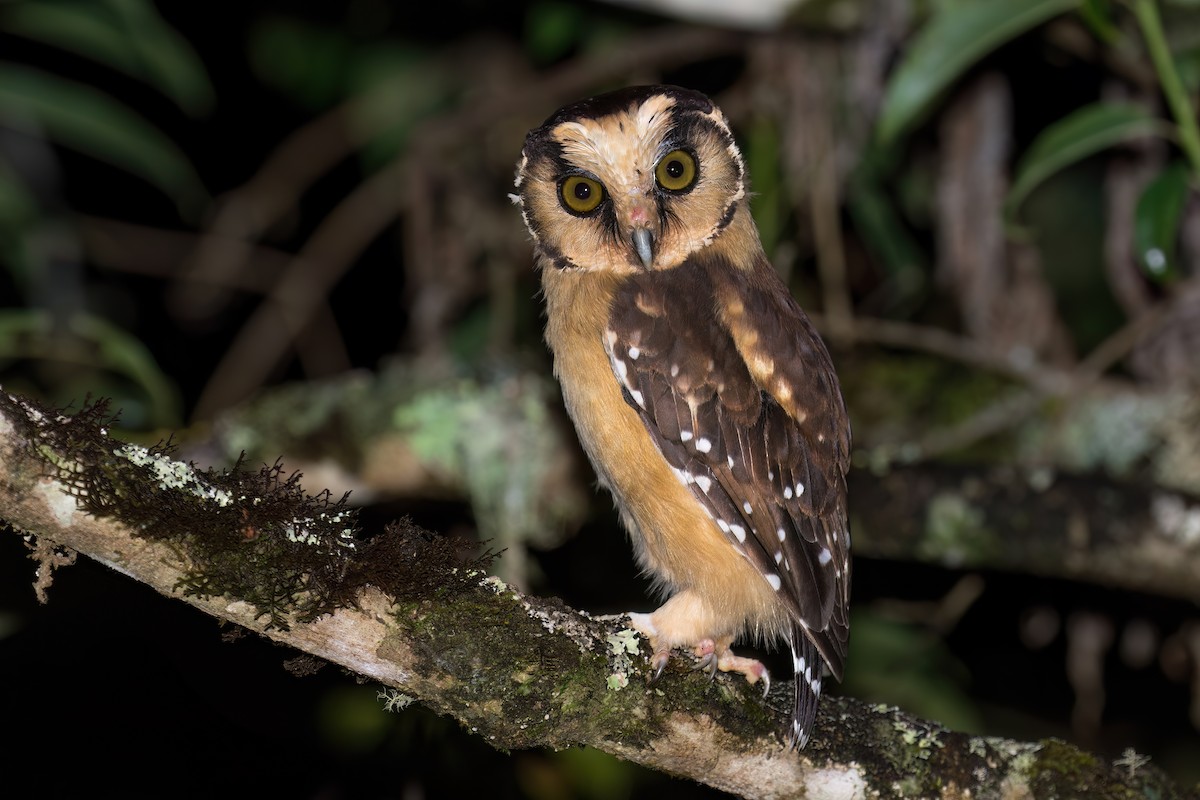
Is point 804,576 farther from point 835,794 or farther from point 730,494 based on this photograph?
point 835,794

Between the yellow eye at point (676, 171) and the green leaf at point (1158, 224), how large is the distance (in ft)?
4.39

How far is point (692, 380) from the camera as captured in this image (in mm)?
2660

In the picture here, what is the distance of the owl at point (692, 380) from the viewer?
8.50 feet

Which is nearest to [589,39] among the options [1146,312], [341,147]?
[341,147]

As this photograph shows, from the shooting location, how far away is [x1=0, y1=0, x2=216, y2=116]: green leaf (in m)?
3.80

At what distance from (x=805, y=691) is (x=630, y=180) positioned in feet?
4.02

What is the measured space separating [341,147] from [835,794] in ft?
12.0

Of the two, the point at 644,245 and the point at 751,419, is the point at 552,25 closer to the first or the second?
the point at 644,245

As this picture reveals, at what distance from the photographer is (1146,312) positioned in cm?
403

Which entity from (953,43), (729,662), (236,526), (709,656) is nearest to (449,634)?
(236,526)

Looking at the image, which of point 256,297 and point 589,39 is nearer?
point 589,39

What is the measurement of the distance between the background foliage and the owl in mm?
569

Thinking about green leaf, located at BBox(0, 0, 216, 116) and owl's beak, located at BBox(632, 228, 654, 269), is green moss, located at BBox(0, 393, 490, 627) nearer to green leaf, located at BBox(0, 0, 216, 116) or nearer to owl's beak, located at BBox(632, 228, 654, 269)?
owl's beak, located at BBox(632, 228, 654, 269)

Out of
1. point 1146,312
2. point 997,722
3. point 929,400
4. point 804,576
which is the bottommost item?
point 804,576
